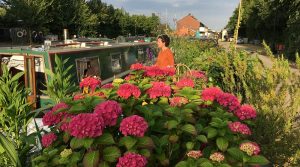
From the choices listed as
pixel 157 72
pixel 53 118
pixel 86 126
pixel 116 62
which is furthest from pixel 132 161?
pixel 116 62

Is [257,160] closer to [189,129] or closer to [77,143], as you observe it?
[189,129]

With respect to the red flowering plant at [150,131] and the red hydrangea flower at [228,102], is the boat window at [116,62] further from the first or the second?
the red hydrangea flower at [228,102]

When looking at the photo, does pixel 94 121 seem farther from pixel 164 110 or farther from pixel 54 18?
pixel 54 18

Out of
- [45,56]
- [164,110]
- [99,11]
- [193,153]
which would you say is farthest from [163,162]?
[99,11]

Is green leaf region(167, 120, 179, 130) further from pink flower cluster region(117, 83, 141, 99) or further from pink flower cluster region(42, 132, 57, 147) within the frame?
pink flower cluster region(42, 132, 57, 147)

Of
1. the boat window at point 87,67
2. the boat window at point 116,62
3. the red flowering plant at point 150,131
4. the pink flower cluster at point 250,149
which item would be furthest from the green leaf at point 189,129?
the boat window at point 116,62

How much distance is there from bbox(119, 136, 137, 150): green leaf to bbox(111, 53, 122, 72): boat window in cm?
881

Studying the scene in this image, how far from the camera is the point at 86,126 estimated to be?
1.83 m

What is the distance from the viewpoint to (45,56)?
24.5ft

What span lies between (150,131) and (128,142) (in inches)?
15.4

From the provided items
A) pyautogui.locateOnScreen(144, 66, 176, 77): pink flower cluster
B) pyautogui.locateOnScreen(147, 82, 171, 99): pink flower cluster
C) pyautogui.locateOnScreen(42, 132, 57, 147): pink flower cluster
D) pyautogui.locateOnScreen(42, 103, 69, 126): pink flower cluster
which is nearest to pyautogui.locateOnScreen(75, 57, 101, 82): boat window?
pyautogui.locateOnScreen(144, 66, 176, 77): pink flower cluster

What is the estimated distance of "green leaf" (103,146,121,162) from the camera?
6.36ft

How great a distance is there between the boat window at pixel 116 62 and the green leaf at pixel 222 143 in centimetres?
865

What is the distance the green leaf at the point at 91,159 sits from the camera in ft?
6.12
